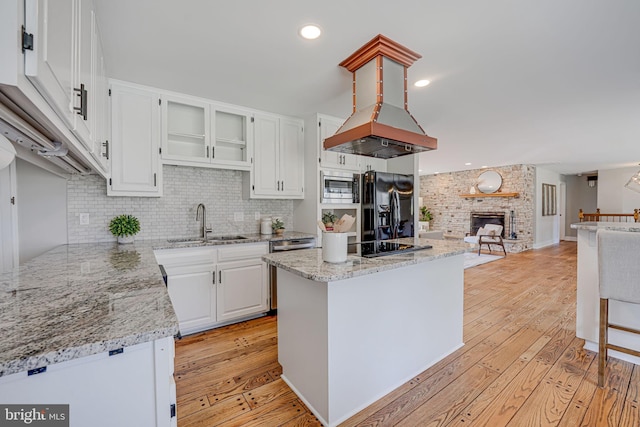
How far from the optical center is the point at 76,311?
3.07 feet

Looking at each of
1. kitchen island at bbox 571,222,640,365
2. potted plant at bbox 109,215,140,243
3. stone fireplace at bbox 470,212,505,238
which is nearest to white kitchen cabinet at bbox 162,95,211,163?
potted plant at bbox 109,215,140,243

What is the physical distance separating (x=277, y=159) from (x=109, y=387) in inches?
116

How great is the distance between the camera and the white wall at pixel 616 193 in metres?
7.74

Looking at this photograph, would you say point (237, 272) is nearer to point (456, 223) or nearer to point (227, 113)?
point (227, 113)

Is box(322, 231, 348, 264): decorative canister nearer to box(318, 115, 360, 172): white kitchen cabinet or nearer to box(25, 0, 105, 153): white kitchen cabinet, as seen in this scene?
box(25, 0, 105, 153): white kitchen cabinet

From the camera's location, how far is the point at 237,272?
2.91 metres

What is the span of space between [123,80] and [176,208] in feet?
4.32

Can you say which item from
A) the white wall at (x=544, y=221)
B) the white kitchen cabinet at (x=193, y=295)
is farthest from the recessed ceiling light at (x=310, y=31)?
the white wall at (x=544, y=221)

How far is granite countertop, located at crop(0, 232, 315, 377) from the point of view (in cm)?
69

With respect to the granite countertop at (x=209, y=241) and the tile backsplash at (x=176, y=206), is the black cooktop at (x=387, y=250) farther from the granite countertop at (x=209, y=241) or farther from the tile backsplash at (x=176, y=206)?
the tile backsplash at (x=176, y=206)

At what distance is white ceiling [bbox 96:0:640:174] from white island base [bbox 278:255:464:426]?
164cm

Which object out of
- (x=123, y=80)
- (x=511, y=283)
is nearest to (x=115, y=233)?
(x=123, y=80)

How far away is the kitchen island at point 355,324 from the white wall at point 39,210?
2090mm

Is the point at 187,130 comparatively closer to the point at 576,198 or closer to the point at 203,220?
the point at 203,220
